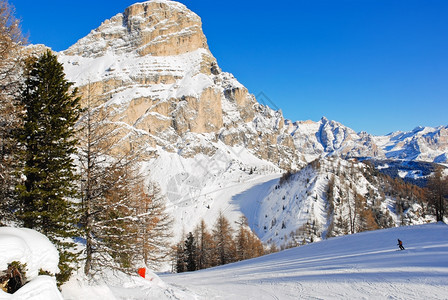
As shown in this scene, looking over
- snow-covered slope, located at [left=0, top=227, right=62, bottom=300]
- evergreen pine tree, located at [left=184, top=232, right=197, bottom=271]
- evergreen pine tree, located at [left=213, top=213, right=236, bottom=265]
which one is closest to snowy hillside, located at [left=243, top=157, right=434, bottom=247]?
evergreen pine tree, located at [left=213, top=213, right=236, bottom=265]

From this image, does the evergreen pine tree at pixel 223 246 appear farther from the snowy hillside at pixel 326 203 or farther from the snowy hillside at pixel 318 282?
the snowy hillside at pixel 326 203

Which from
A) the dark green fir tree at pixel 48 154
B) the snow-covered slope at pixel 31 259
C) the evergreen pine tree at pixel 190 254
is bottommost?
the evergreen pine tree at pixel 190 254

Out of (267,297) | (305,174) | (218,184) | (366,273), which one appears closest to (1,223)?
(267,297)

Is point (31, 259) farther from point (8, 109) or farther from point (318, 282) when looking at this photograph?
point (318, 282)

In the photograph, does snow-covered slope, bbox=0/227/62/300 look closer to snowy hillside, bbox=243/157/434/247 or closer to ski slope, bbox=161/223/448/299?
ski slope, bbox=161/223/448/299

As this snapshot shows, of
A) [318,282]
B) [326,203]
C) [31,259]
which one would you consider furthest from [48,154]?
[326,203]

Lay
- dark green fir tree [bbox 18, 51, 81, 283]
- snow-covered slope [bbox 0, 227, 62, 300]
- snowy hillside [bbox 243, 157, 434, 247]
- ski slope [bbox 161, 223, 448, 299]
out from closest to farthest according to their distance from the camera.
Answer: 1. snow-covered slope [bbox 0, 227, 62, 300]
2. dark green fir tree [bbox 18, 51, 81, 283]
3. ski slope [bbox 161, 223, 448, 299]
4. snowy hillside [bbox 243, 157, 434, 247]

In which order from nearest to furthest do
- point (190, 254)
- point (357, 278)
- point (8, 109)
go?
point (8, 109) < point (357, 278) < point (190, 254)

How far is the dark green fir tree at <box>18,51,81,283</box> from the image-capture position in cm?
1075

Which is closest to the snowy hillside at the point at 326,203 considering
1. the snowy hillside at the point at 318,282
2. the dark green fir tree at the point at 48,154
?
the snowy hillside at the point at 318,282

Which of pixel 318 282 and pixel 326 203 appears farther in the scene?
pixel 326 203

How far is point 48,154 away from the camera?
1133 centimetres

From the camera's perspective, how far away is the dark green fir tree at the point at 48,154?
423 inches

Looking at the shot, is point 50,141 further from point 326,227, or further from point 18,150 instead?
point 326,227
